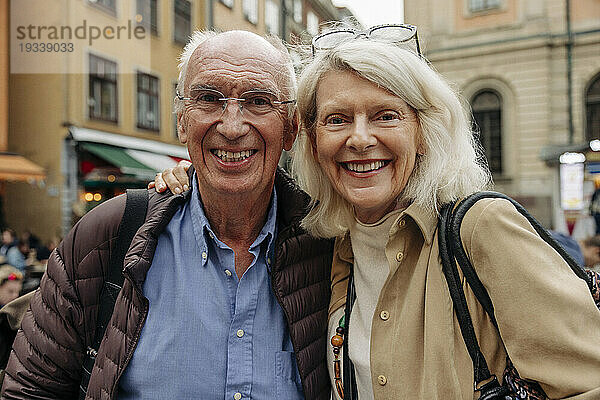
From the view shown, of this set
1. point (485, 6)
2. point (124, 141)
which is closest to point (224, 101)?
point (124, 141)

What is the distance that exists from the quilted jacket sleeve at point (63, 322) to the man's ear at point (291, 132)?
702mm

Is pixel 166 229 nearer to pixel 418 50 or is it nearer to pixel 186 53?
pixel 186 53

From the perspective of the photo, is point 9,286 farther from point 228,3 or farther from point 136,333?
point 228,3

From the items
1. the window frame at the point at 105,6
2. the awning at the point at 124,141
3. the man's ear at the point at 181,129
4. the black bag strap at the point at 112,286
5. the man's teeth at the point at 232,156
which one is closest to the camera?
Answer: the black bag strap at the point at 112,286

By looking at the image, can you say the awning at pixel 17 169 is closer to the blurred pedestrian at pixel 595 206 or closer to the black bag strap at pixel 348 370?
the black bag strap at pixel 348 370

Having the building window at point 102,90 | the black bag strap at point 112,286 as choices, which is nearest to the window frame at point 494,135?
the building window at point 102,90

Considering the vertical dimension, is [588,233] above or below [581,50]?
below

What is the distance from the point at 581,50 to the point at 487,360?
19.2m

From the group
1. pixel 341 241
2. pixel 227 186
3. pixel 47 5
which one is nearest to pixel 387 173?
pixel 341 241

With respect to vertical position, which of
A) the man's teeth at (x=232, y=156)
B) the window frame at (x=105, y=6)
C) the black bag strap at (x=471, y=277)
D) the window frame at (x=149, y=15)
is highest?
the window frame at (x=149, y=15)

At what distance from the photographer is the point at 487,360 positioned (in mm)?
1530

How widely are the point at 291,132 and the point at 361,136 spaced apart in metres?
0.43

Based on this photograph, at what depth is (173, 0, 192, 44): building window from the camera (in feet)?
48.7

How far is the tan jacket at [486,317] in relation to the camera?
1.41 metres
